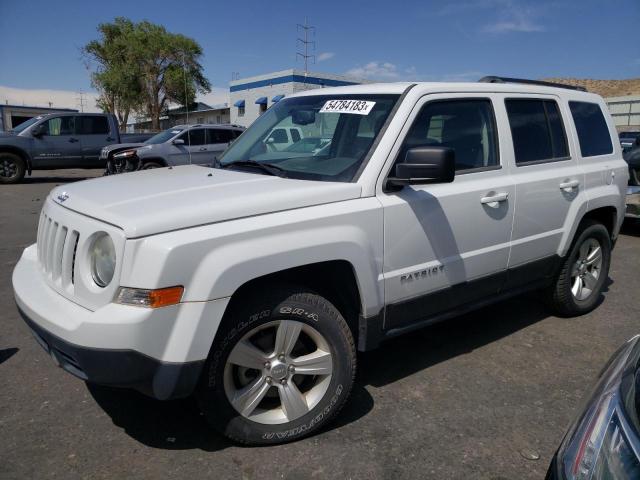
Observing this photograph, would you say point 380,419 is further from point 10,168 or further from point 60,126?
point 60,126

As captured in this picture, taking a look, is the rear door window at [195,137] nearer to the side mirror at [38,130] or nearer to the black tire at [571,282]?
the side mirror at [38,130]

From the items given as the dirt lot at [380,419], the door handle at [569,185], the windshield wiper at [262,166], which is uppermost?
the windshield wiper at [262,166]

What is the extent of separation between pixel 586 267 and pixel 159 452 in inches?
152

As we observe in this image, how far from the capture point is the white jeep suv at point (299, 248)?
2213mm

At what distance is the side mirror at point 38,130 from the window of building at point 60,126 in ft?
0.29

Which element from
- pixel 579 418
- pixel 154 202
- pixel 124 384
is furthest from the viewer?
pixel 154 202

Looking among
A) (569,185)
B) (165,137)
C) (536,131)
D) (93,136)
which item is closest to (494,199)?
(536,131)

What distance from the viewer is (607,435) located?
4.23ft

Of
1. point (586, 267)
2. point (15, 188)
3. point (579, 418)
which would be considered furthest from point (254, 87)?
point (579, 418)

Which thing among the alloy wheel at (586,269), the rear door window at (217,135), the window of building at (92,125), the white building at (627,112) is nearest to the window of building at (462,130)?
the alloy wheel at (586,269)

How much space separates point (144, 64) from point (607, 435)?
166 ft

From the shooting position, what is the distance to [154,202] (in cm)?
246

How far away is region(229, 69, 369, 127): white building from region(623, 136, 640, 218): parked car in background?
19.6 metres

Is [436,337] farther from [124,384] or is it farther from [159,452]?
[124,384]
